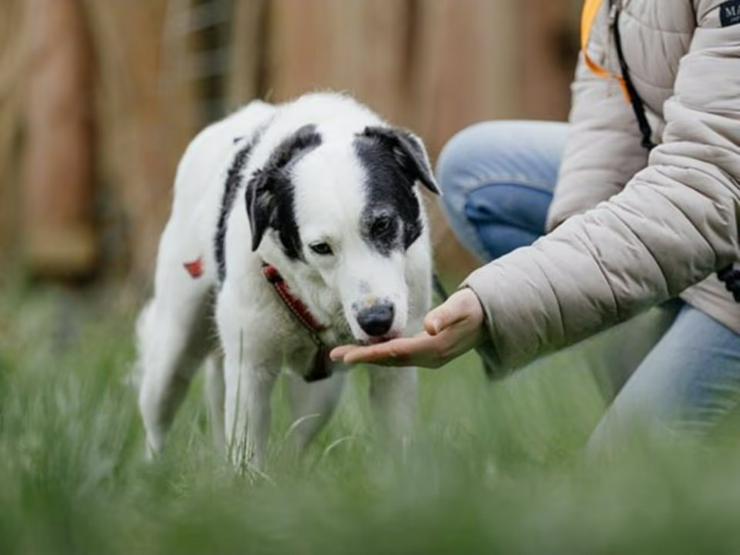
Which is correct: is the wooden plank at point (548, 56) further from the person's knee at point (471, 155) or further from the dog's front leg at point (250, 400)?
the dog's front leg at point (250, 400)

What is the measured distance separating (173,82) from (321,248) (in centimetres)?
516

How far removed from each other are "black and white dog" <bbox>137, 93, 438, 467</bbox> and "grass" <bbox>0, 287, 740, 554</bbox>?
144 mm

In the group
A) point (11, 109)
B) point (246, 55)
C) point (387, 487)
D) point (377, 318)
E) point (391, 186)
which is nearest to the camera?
point (387, 487)

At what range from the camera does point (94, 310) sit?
8680 mm

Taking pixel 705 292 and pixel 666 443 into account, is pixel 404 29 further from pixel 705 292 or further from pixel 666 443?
pixel 666 443

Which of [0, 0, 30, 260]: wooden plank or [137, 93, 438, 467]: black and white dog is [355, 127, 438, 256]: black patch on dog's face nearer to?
→ [137, 93, 438, 467]: black and white dog

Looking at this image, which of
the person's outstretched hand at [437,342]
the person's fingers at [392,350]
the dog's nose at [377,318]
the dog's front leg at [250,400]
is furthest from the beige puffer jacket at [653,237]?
the dog's front leg at [250,400]

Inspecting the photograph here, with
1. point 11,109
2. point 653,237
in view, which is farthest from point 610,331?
point 11,109

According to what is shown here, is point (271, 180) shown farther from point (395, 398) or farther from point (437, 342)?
point (437, 342)

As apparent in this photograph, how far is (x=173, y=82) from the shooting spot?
8.45 meters

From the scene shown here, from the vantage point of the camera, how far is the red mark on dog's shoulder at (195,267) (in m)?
4.18

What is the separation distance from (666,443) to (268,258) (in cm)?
120

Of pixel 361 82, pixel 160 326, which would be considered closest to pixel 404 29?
pixel 361 82

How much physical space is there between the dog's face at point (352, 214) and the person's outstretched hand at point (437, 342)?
25 cm
